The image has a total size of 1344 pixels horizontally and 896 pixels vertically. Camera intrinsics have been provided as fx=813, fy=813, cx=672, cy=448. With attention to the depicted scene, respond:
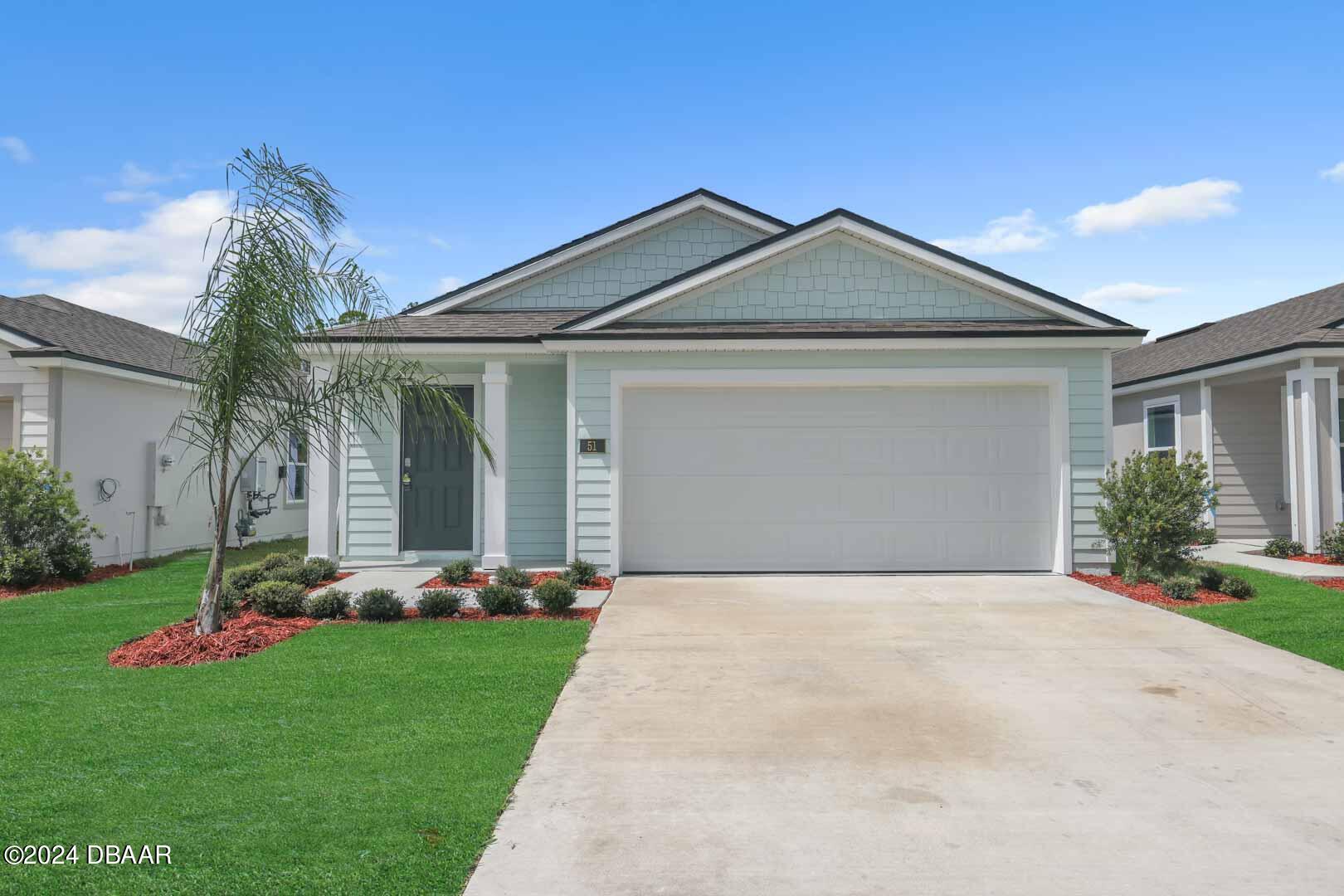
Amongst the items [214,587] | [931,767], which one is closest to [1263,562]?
[931,767]

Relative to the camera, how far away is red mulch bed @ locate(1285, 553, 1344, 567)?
11.2m

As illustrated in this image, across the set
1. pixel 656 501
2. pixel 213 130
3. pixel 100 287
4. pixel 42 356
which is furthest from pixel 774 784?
pixel 100 287

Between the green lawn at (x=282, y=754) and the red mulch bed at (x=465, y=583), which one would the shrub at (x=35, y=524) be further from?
the red mulch bed at (x=465, y=583)

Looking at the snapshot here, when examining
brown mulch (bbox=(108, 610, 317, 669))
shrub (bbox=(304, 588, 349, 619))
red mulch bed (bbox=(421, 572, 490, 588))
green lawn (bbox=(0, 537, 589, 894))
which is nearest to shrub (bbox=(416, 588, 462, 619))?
green lawn (bbox=(0, 537, 589, 894))

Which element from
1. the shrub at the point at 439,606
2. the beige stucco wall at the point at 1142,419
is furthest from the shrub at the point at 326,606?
the beige stucco wall at the point at 1142,419

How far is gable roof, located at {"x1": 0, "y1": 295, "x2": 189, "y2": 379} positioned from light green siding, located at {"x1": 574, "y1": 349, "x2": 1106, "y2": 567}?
532 cm

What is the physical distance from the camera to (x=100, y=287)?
4788cm

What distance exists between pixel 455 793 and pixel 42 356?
37.1 feet

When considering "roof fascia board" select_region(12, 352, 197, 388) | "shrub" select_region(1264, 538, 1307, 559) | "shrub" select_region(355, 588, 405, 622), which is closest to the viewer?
"shrub" select_region(355, 588, 405, 622)

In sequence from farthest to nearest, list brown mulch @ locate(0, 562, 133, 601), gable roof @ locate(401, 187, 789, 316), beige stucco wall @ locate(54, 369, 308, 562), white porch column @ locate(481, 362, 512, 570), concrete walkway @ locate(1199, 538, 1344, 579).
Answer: gable roof @ locate(401, 187, 789, 316) < beige stucco wall @ locate(54, 369, 308, 562) < white porch column @ locate(481, 362, 512, 570) < concrete walkway @ locate(1199, 538, 1344, 579) < brown mulch @ locate(0, 562, 133, 601)

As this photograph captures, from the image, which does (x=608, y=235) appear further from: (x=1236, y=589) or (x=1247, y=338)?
(x=1247, y=338)

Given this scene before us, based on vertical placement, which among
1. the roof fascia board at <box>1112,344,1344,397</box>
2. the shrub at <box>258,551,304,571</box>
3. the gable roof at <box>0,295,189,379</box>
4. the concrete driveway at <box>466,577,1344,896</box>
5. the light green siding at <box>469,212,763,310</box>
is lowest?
the concrete driveway at <box>466,577,1344,896</box>

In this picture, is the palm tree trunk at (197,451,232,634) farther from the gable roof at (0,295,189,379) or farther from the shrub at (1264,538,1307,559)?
the shrub at (1264,538,1307,559)

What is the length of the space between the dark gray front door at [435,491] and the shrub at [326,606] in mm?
3638
